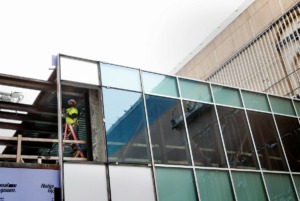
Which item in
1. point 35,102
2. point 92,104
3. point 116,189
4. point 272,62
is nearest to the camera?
point 116,189

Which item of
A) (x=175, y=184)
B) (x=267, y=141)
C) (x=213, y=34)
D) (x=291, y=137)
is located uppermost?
(x=213, y=34)

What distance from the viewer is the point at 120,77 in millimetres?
11711

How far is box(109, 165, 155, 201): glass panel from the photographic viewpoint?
9562 millimetres

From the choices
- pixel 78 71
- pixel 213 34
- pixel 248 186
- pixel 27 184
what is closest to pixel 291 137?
pixel 248 186

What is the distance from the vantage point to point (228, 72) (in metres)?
23.4

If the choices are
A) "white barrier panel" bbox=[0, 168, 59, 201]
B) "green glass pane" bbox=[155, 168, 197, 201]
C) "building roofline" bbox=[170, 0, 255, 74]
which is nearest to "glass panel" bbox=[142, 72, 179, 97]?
"green glass pane" bbox=[155, 168, 197, 201]

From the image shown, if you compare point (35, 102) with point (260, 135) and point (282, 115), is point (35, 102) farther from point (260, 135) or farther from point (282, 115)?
point (282, 115)

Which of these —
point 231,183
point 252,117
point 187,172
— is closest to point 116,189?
point 187,172

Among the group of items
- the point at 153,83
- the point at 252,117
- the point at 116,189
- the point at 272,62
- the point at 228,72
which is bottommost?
the point at 116,189

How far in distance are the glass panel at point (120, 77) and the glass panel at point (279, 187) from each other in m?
5.91

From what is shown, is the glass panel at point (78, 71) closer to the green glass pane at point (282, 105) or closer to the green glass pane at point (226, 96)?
the green glass pane at point (226, 96)

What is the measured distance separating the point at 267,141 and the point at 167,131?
4.77 m

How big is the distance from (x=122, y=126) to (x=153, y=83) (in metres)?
2.47

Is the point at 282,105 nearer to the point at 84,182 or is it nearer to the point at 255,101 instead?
the point at 255,101
